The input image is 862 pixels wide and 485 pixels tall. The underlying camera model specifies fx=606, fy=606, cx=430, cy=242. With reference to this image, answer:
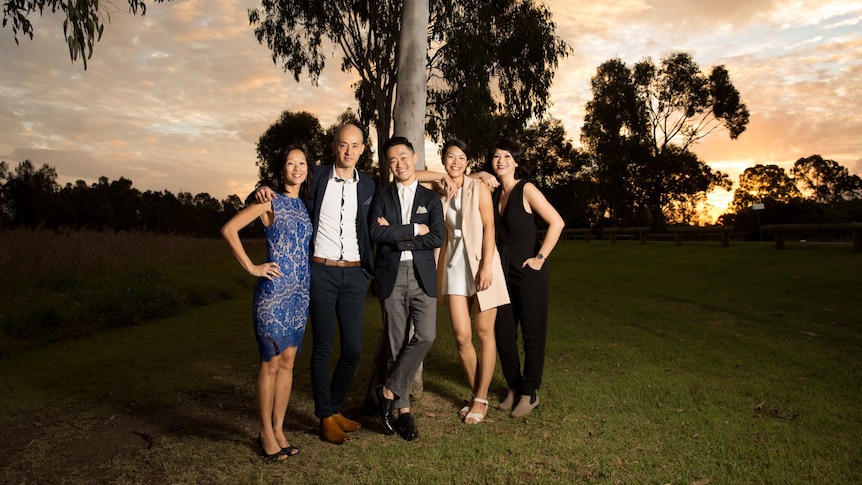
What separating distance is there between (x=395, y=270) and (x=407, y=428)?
107 centimetres

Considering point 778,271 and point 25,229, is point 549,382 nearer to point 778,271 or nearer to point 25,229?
point 778,271

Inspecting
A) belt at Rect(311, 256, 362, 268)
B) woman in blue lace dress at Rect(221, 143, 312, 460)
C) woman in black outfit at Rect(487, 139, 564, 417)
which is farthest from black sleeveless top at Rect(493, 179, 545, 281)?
woman in blue lace dress at Rect(221, 143, 312, 460)

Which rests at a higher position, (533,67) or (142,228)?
(533,67)

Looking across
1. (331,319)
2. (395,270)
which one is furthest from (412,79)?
(331,319)

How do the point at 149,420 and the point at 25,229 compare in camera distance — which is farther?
the point at 25,229

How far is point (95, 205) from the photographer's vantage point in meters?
34.5

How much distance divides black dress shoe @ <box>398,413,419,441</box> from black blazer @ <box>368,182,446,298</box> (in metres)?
0.84

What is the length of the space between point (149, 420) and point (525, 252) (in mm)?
3105

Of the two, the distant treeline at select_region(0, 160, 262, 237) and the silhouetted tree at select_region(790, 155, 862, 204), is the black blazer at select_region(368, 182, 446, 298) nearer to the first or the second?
the distant treeline at select_region(0, 160, 262, 237)

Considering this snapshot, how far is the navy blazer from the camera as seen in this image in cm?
391

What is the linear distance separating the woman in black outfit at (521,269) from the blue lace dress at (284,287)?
62.6 inches

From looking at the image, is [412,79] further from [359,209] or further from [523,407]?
[523,407]

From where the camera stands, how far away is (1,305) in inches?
327

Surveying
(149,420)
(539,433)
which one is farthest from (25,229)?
(539,433)
